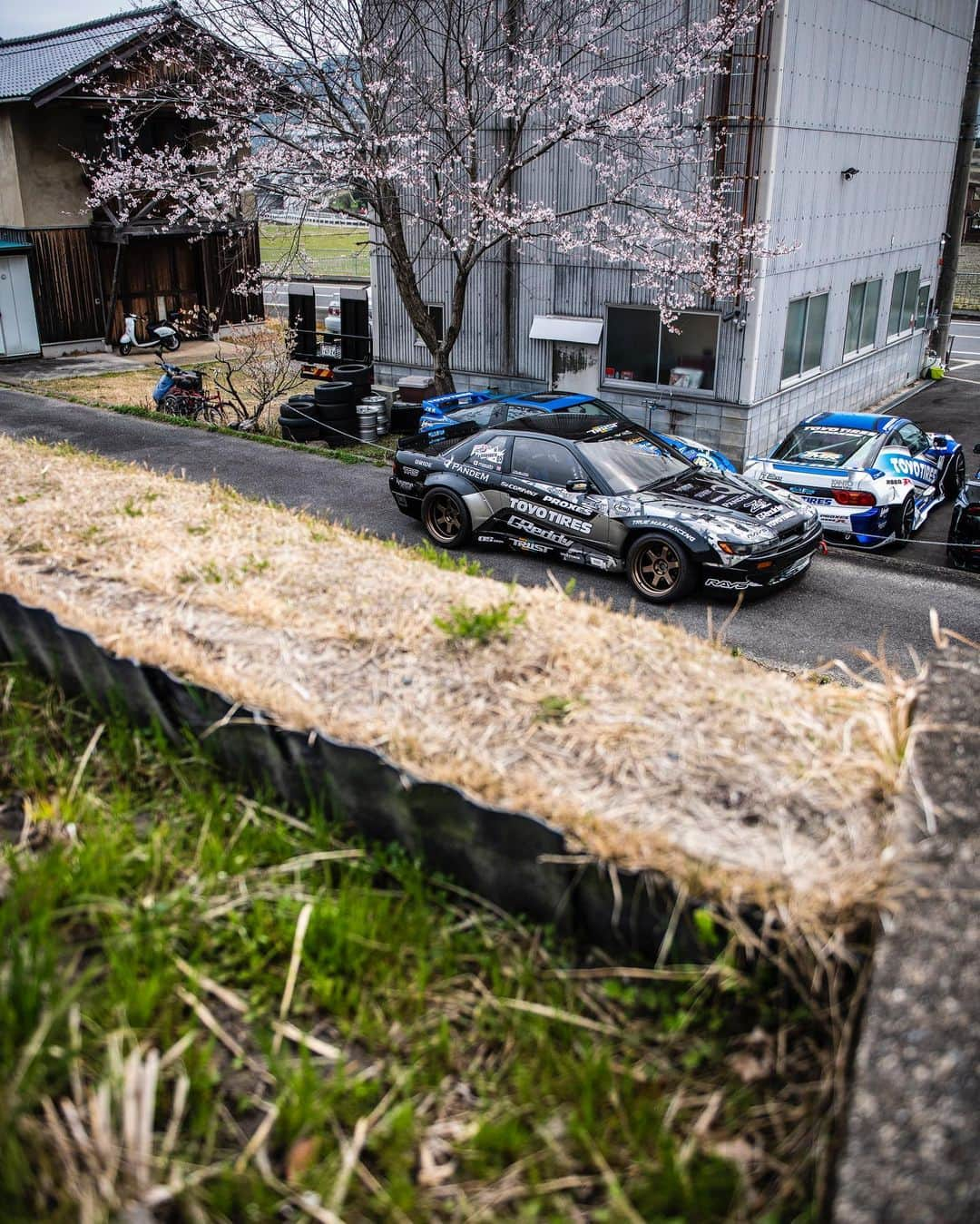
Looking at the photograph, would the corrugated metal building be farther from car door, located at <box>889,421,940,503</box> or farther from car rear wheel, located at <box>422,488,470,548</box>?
car rear wheel, located at <box>422,488,470,548</box>

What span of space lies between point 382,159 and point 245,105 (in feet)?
9.76

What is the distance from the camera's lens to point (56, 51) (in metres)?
28.3

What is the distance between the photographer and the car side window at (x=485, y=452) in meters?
12.0

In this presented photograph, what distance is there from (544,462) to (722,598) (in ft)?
8.44

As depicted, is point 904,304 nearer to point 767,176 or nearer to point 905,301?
point 905,301

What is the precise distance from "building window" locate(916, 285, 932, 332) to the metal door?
2275cm

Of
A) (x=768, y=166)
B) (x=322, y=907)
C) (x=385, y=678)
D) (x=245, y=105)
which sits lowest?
(x=322, y=907)

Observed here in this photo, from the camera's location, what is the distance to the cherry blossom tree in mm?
16328

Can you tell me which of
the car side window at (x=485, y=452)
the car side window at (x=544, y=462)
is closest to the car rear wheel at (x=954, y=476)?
the car side window at (x=544, y=462)

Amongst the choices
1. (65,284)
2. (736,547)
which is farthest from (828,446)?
(65,284)

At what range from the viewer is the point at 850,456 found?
44.2ft

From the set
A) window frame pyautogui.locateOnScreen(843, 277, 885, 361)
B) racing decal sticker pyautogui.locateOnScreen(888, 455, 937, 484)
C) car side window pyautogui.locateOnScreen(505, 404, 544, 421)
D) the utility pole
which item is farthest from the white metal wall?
car side window pyautogui.locateOnScreen(505, 404, 544, 421)

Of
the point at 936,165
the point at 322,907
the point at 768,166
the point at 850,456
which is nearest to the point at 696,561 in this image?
the point at 850,456

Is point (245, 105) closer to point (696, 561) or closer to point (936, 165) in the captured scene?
point (696, 561)
